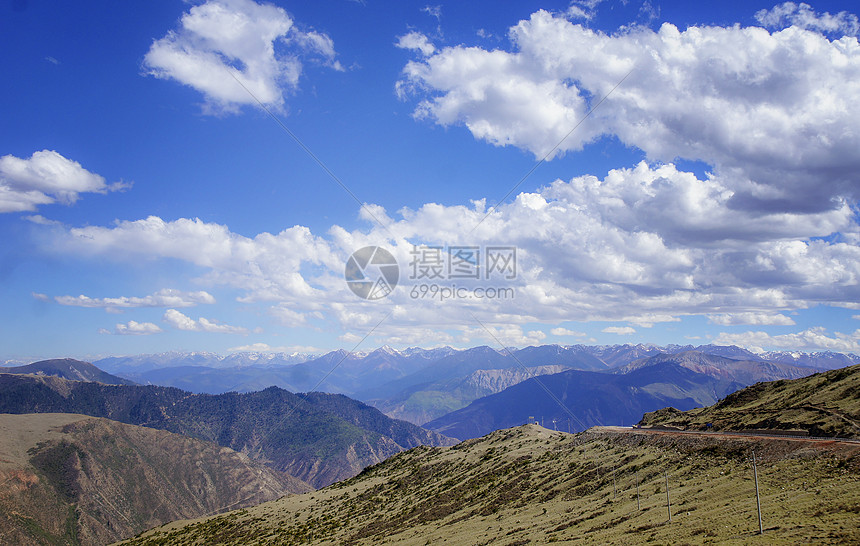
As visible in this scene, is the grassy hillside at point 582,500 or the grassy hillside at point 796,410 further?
the grassy hillside at point 796,410

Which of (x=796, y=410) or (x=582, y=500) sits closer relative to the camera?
(x=582, y=500)

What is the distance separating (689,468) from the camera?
4491 cm

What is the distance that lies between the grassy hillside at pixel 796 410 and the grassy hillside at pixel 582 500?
11234 millimetres

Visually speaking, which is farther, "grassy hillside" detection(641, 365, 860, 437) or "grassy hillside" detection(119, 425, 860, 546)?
"grassy hillside" detection(641, 365, 860, 437)

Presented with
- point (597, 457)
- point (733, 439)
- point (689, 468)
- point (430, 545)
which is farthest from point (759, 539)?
point (597, 457)

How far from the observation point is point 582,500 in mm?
47031

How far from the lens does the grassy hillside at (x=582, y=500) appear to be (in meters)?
29.4

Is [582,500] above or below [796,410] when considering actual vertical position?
below

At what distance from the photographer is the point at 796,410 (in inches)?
2263

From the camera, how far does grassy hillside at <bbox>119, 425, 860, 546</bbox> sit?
2939 cm

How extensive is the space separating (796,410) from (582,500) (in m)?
32.5

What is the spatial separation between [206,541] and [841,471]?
84.2 metres

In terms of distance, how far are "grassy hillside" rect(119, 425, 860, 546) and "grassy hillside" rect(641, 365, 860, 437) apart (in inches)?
442

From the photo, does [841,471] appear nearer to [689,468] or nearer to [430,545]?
[689,468]
